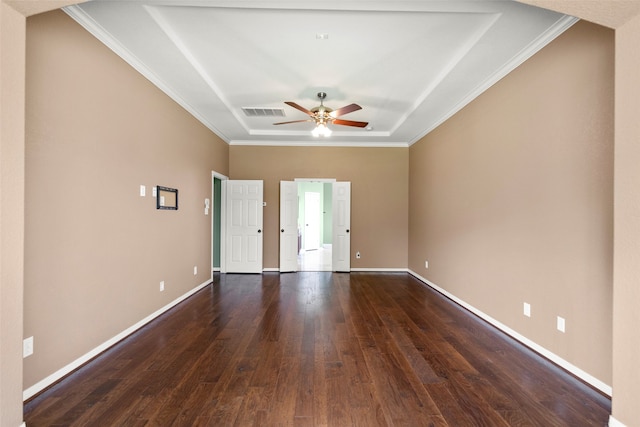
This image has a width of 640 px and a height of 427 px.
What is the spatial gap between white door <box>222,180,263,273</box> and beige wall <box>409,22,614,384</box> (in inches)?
153

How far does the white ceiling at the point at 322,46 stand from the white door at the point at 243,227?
2.01 m

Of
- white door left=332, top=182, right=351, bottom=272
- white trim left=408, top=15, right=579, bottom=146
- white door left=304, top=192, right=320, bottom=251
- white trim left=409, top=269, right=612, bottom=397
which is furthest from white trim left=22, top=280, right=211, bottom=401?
white door left=304, top=192, right=320, bottom=251

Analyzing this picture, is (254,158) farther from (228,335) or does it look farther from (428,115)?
(228,335)

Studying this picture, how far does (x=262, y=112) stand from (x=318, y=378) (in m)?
4.02

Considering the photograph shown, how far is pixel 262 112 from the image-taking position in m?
4.88

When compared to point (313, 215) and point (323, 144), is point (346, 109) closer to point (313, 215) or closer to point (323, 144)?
point (323, 144)

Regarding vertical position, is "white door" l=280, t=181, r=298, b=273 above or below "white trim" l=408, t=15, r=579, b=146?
below

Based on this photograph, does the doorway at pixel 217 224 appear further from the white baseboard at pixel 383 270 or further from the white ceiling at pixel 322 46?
the white baseboard at pixel 383 270

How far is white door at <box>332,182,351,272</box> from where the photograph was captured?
652cm

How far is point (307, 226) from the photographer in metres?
11.0

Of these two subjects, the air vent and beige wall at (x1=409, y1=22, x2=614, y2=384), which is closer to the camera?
beige wall at (x1=409, y1=22, x2=614, y2=384)

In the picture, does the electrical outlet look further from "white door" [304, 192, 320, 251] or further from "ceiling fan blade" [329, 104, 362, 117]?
"white door" [304, 192, 320, 251]

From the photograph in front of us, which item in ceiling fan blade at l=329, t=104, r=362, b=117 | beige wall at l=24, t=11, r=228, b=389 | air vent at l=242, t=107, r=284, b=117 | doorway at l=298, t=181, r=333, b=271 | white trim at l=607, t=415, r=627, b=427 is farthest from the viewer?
doorway at l=298, t=181, r=333, b=271

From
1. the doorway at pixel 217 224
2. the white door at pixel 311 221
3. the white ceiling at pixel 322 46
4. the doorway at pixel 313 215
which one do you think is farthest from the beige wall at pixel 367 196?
the white door at pixel 311 221
